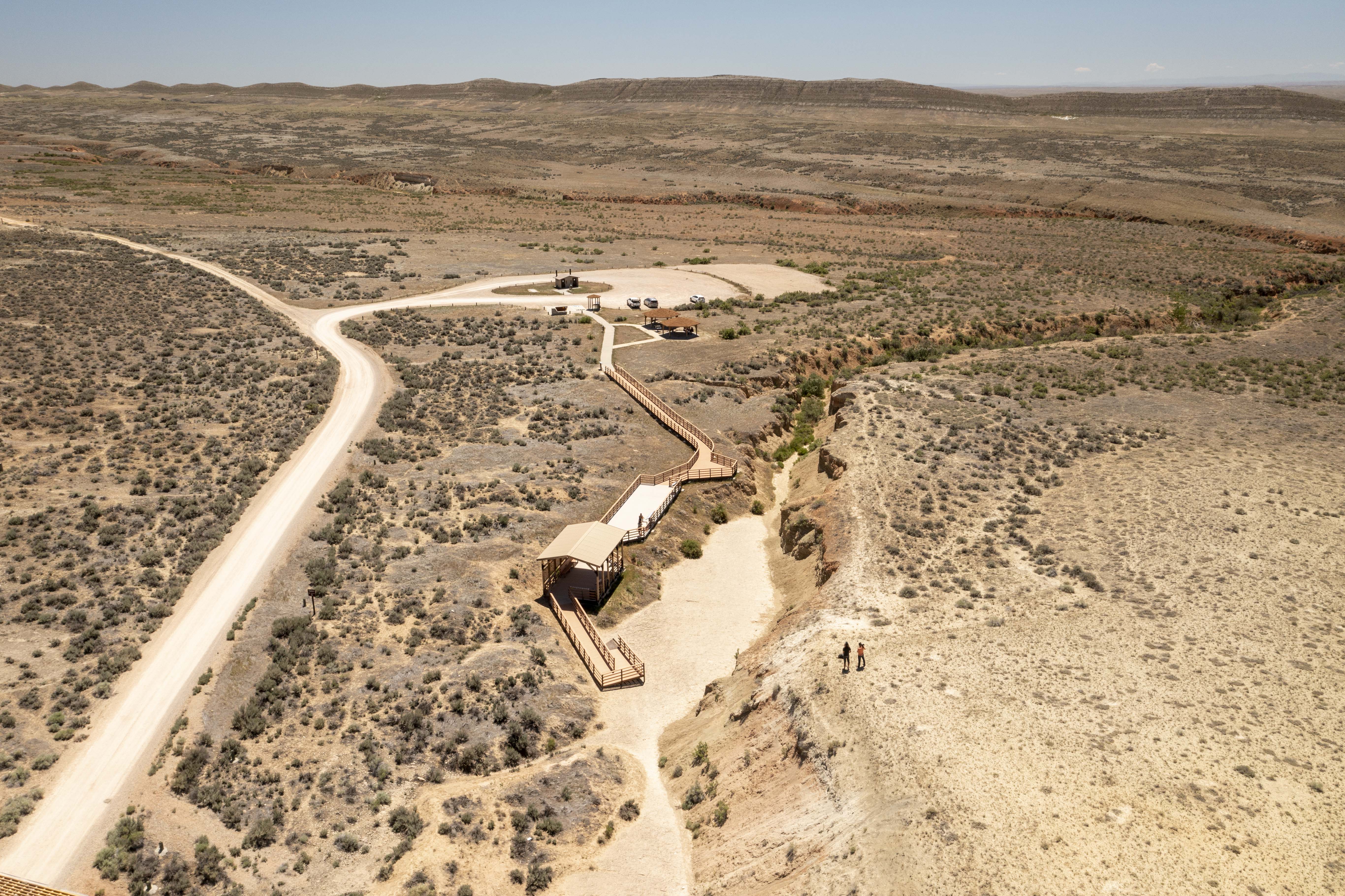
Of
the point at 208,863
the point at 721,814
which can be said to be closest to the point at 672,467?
the point at 721,814

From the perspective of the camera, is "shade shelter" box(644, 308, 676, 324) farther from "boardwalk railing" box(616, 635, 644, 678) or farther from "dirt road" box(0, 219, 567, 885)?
"boardwalk railing" box(616, 635, 644, 678)

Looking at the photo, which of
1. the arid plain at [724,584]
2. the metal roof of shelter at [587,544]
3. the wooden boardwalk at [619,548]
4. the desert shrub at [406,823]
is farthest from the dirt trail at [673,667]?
the desert shrub at [406,823]

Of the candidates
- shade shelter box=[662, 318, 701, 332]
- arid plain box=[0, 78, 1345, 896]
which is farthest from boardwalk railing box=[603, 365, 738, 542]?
shade shelter box=[662, 318, 701, 332]

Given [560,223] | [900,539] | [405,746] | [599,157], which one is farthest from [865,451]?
[599,157]

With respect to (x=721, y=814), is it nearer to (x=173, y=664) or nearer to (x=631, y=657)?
(x=631, y=657)

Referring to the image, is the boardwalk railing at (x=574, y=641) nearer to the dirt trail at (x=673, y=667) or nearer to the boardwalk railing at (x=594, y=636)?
the boardwalk railing at (x=594, y=636)

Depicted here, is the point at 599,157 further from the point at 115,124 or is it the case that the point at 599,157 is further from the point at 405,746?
the point at 405,746

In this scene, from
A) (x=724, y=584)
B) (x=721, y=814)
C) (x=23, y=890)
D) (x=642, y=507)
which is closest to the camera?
(x=23, y=890)
